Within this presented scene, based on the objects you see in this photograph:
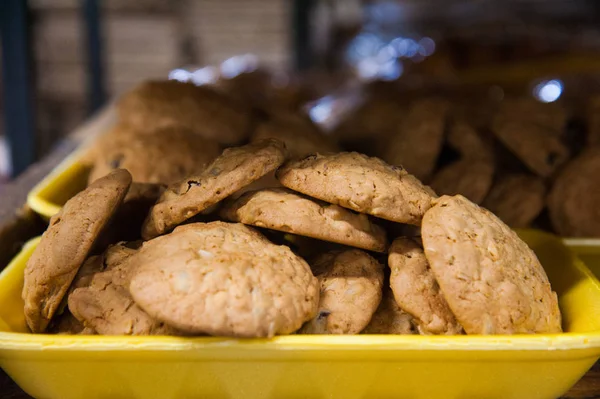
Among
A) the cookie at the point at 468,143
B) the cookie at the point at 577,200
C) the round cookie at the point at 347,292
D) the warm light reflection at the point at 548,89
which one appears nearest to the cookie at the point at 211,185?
the round cookie at the point at 347,292

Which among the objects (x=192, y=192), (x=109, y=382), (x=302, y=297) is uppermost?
(x=192, y=192)

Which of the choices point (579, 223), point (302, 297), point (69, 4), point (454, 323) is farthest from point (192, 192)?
point (69, 4)

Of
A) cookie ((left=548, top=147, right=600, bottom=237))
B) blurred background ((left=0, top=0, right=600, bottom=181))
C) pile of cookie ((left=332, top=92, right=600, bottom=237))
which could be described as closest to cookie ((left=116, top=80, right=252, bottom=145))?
pile of cookie ((left=332, top=92, right=600, bottom=237))

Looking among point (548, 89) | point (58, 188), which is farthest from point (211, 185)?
point (548, 89)

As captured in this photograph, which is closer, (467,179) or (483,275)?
(483,275)

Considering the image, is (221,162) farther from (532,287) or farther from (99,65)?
(99,65)

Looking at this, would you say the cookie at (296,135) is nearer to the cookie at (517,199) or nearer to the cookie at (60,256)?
the cookie at (517,199)

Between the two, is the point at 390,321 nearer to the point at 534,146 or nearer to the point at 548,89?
the point at 534,146
